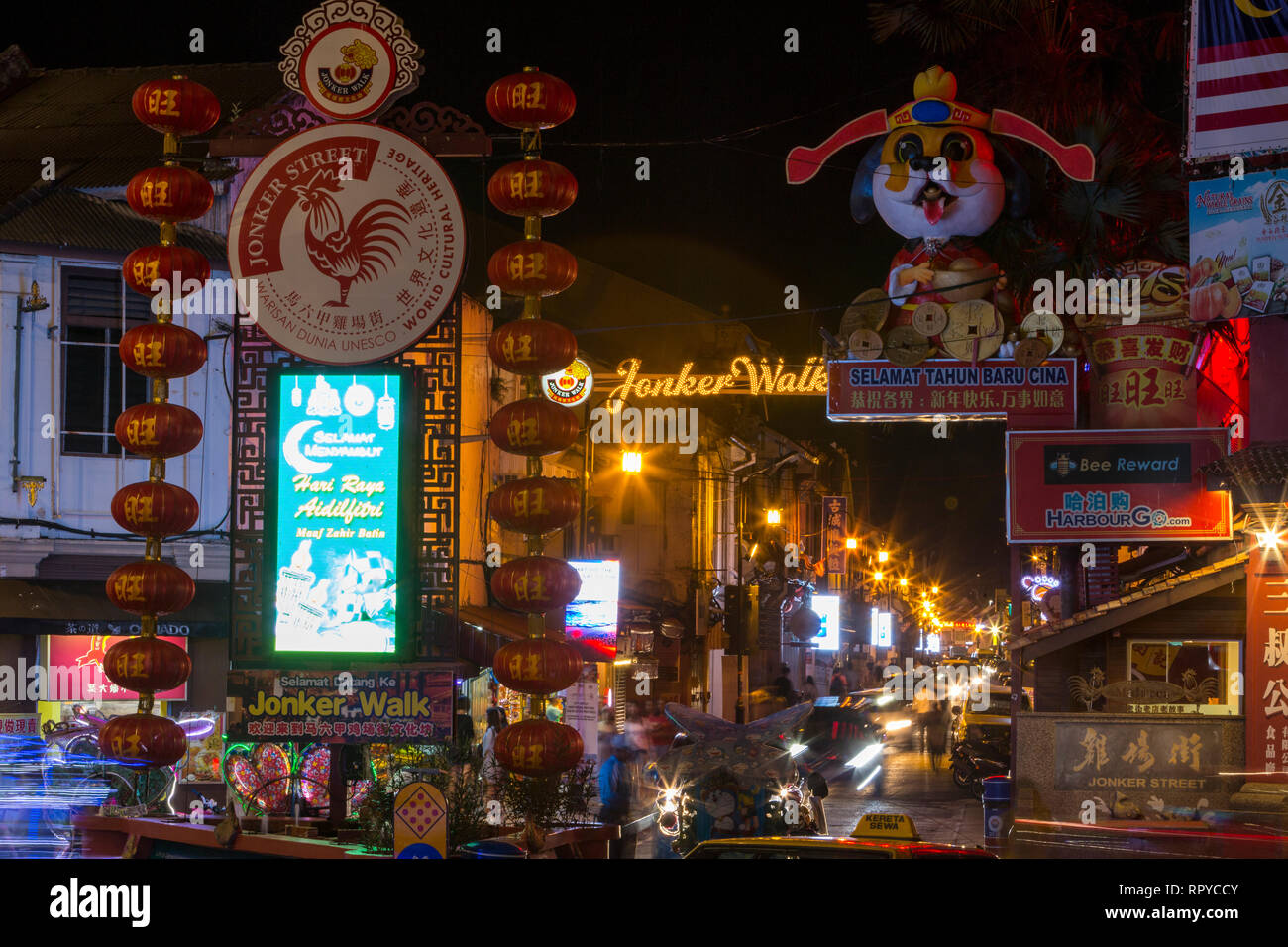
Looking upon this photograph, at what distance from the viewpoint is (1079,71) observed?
25.6m

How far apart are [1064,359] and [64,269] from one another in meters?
18.1

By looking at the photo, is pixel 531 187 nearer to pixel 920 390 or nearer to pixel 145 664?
pixel 145 664

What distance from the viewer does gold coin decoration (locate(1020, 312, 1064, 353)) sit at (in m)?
24.3

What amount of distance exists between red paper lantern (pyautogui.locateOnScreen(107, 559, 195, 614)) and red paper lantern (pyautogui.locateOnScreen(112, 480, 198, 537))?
0.42 meters

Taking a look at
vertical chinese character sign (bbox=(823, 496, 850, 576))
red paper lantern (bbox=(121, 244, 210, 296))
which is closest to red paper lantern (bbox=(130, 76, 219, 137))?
red paper lantern (bbox=(121, 244, 210, 296))

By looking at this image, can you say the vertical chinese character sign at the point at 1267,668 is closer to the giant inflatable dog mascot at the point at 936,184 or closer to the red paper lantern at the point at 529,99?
the giant inflatable dog mascot at the point at 936,184

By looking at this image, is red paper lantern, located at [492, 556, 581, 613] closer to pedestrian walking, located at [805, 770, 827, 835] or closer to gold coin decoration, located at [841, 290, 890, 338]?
pedestrian walking, located at [805, 770, 827, 835]

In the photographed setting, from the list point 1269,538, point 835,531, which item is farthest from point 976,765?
point 835,531

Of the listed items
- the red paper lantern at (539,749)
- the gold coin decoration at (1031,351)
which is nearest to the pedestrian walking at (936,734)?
the gold coin decoration at (1031,351)

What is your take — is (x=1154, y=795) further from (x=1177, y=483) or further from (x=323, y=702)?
(x=323, y=702)

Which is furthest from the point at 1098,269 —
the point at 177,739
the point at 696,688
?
the point at 696,688

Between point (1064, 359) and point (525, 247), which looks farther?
point (1064, 359)

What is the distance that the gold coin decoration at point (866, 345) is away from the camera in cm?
2433

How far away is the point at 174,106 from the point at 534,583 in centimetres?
708
